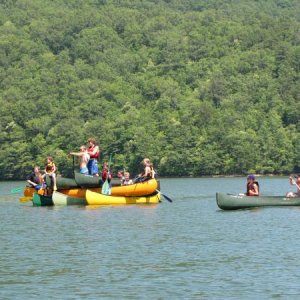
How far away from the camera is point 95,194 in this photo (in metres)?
43.4

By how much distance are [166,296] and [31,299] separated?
2.59 m

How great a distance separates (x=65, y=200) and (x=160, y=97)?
4510 inches

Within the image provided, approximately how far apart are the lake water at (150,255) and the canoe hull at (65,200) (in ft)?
10.7

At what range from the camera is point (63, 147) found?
5349 inches

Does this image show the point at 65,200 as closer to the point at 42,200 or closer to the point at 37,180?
the point at 42,200

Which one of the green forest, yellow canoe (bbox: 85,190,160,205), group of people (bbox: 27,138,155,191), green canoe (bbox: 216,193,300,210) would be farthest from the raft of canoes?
the green forest

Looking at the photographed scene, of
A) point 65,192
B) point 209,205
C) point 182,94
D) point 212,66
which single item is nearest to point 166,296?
point 65,192

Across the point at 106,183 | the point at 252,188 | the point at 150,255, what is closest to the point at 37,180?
the point at 106,183

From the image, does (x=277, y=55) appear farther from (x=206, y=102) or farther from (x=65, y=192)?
(x=65, y=192)

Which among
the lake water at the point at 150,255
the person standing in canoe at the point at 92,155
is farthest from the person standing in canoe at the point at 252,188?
the person standing in canoe at the point at 92,155

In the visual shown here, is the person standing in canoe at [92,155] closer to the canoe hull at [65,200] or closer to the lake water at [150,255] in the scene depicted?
the canoe hull at [65,200]

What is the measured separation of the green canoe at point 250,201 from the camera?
133ft

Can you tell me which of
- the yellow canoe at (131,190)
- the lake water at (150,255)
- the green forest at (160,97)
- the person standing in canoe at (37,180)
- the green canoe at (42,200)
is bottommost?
the lake water at (150,255)

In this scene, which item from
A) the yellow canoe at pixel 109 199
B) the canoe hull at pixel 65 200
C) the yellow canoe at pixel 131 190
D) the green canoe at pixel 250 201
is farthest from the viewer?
the canoe hull at pixel 65 200
